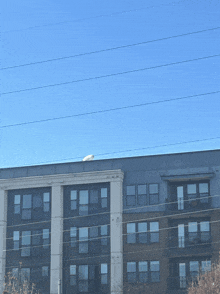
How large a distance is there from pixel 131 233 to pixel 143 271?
12.0 feet

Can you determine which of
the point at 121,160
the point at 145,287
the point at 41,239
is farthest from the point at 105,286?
the point at 121,160

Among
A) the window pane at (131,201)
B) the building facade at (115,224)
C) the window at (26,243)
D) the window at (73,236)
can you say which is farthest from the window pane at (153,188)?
the window at (26,243)

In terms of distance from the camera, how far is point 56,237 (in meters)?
55.4

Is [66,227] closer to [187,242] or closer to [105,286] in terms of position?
[105,286]

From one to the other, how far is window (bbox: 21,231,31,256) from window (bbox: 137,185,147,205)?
11.6 meters

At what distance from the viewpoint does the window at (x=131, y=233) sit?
5394 centimetres

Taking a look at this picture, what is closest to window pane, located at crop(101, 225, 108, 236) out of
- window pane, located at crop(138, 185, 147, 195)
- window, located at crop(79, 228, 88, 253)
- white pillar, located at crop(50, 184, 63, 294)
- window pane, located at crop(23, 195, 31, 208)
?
window, located at crop(79, 228, 88, 253)

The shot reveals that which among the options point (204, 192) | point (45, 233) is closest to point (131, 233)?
point (204, 192)

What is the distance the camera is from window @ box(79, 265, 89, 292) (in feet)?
177

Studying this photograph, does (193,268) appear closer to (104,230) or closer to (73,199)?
(104,230)

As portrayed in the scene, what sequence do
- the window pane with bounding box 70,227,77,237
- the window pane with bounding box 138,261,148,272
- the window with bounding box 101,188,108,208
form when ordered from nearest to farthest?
the window pane with bounding box 138,261,148,272 < the window with bounding box 101,188,108,208 < the window pane with bounding box 70,227,77,237

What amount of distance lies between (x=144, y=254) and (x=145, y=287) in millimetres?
2956

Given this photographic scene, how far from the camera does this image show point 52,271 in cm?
5466

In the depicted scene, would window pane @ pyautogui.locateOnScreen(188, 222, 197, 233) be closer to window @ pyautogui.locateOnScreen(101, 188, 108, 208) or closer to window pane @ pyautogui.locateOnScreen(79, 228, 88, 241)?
window @ pyautogui.locateOnScreen(101, 188, 108, 208)
